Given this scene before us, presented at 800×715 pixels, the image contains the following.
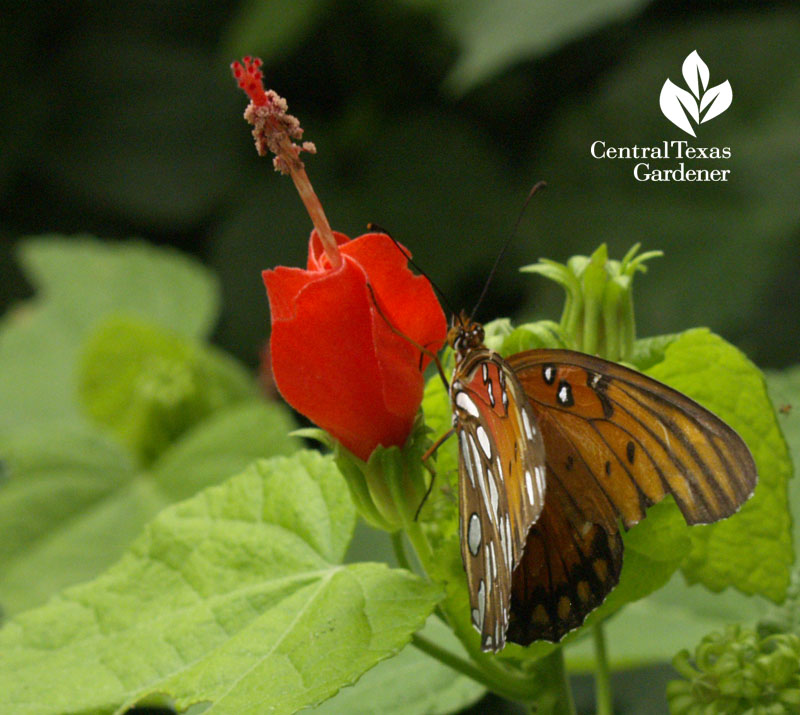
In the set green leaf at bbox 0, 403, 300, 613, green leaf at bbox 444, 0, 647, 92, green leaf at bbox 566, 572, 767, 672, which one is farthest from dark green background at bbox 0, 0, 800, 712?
green leaf at bbox 566, 572, 767, 672

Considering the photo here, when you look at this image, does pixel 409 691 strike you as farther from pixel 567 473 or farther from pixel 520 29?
pixel 520 29

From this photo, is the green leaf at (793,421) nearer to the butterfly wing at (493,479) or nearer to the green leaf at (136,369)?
the butterfly wing at (493,479)

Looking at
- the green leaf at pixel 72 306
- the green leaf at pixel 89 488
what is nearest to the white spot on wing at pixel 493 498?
the green leaf at pixel 89 488

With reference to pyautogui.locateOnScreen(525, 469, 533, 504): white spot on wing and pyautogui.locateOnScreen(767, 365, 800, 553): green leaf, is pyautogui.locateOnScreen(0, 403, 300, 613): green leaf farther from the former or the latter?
pyautogui.locateOnScreen(525, 469, 533, 504): white spot on wing

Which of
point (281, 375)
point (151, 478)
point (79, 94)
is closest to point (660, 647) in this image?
point (281, 375)

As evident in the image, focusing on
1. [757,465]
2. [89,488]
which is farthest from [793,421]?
[89,488]

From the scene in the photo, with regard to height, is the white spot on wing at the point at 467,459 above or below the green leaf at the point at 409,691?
above

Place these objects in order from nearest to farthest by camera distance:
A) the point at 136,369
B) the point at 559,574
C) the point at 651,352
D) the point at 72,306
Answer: the point at 559,574 → the point at 651,352 → the point at 136,369 → the point at 72,306

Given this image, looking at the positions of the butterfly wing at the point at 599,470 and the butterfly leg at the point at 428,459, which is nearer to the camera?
the butterfly wing at the point at 599,470
